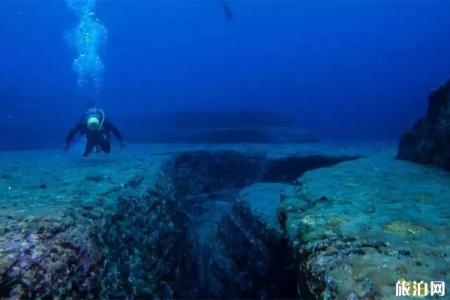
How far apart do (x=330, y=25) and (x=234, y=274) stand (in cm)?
12888

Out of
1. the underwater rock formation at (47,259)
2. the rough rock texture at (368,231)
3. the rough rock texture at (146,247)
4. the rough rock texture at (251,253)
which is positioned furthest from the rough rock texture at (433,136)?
the underwater rock formation at (47,259)

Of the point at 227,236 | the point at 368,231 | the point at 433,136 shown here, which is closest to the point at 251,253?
the point at 227,236

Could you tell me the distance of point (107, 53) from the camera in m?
116

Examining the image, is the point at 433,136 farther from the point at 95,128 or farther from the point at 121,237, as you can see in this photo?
the point at 95,128

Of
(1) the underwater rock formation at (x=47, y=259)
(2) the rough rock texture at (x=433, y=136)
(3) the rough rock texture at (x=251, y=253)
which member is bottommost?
(3) the rough rock texture at (x=251, y=253)

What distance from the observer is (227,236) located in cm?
676

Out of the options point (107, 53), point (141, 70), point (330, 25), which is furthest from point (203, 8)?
point (141, 70)

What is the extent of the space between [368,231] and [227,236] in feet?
13.5

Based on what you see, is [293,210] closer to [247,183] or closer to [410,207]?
[410,207]

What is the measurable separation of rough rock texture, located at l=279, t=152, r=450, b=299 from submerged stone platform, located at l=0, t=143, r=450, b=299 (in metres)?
0.01

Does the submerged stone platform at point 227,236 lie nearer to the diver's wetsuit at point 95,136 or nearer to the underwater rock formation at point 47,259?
the underwater rock formation at point 47,259

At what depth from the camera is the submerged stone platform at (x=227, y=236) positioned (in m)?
2.56

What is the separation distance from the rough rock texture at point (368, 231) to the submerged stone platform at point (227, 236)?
1 cm

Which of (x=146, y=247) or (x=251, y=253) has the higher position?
(x=146, y=247)
